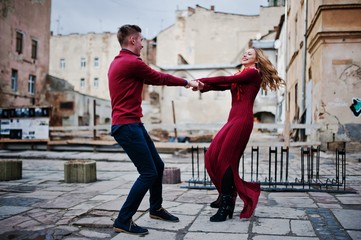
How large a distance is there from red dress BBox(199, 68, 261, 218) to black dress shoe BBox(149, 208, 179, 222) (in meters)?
0.61

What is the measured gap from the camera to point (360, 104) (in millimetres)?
11445

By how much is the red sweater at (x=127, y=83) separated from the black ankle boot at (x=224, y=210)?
1252 millimetres

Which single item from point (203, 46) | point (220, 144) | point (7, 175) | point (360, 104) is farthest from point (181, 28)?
point (220, 144)

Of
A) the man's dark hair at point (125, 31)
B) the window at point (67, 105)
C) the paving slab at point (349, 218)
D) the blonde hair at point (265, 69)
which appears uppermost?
the window at point (67, 105)

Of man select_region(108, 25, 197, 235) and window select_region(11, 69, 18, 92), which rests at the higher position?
window select_region(11, 69, 18, 92)

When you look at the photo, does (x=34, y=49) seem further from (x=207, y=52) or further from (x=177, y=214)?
(x=177, y=214)

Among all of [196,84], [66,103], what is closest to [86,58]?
[66,103]

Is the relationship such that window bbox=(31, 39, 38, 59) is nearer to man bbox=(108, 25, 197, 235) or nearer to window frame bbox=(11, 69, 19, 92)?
window frame bbox=(11, 69, 19, 92)

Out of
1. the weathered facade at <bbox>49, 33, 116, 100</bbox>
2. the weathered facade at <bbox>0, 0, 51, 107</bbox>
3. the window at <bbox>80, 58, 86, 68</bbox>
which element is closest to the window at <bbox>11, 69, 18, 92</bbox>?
the weathered facade at <bbox>0, 0, 51, 107</bbox>

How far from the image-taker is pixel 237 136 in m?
3.94

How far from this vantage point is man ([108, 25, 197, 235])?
346 centimetres

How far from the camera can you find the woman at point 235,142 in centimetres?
389

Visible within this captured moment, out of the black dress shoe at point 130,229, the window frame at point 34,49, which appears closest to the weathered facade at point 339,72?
the black dress shoe at point 130,229

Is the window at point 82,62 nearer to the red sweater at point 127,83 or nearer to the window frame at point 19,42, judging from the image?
the window frame at point 19,42
